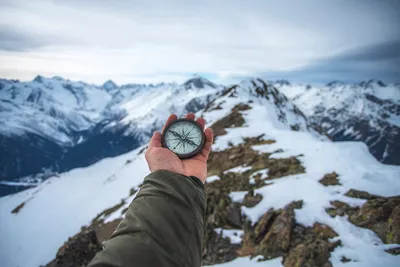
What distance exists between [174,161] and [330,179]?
38.1ft

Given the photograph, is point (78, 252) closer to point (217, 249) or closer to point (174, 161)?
point (217, 249)

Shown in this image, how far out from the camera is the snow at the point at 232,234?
12.4m

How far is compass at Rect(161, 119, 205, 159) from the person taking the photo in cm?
502

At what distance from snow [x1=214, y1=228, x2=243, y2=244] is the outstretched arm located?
1017 centimetres

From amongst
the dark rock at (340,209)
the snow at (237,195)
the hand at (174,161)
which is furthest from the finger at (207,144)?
the snow at (237,195)

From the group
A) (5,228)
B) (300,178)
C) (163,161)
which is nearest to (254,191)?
(300,178)

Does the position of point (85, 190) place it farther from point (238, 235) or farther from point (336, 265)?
point (336, 265)

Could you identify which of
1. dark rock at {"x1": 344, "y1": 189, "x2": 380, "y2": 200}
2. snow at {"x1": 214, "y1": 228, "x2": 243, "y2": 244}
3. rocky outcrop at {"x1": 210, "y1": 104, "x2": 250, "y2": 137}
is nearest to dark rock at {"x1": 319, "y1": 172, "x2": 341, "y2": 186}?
dark rock at {"x1": 344, "y1": 189, "x2": 380, "y2": 200}

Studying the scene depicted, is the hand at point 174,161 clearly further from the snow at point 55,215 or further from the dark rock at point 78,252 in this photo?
the snow at point 55,215

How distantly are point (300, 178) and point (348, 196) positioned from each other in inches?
116

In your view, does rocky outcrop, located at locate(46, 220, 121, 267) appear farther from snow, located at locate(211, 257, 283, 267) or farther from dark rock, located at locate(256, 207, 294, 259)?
dark rock, located at locate(256, 207, 294, 259)

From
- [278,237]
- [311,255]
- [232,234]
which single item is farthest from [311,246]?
[232,234]

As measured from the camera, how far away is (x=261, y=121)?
3319 cm

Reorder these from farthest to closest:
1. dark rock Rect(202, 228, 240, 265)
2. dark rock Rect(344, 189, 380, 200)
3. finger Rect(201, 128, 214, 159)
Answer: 1. dark rock Rect(202, 228, 240, 265)
2. dark rock Rect(344, 189, 380, 200)
3. finger Rect(201, 128, 214, 159)
